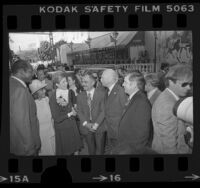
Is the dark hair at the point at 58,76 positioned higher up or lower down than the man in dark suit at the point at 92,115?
higher up

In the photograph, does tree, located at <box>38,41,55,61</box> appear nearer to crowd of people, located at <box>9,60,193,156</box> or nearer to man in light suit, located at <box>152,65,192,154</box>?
crowd of people, located at <box>9,60,193,156</box>

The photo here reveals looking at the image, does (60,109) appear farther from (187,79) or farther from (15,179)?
(187,79)

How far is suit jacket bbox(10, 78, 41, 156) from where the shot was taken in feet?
16.8

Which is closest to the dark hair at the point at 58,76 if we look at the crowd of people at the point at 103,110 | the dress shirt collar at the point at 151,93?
the crowd of people at the point at 103,110

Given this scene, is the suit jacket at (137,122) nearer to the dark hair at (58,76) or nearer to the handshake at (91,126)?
the handshake at (91,126)

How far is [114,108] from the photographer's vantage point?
5.13 meters

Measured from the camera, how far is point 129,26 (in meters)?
5.11

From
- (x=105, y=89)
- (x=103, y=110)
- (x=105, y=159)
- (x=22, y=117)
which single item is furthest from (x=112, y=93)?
(x=22, y=117)

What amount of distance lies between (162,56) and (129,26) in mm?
440

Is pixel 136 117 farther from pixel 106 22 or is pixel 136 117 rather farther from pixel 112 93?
pixel 106 22

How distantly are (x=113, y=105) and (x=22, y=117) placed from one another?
91 cm

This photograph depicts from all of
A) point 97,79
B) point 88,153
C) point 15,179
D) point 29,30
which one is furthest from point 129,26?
point 15,179

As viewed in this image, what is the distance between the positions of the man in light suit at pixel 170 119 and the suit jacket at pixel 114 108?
33cm

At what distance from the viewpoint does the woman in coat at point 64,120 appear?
203 inches
